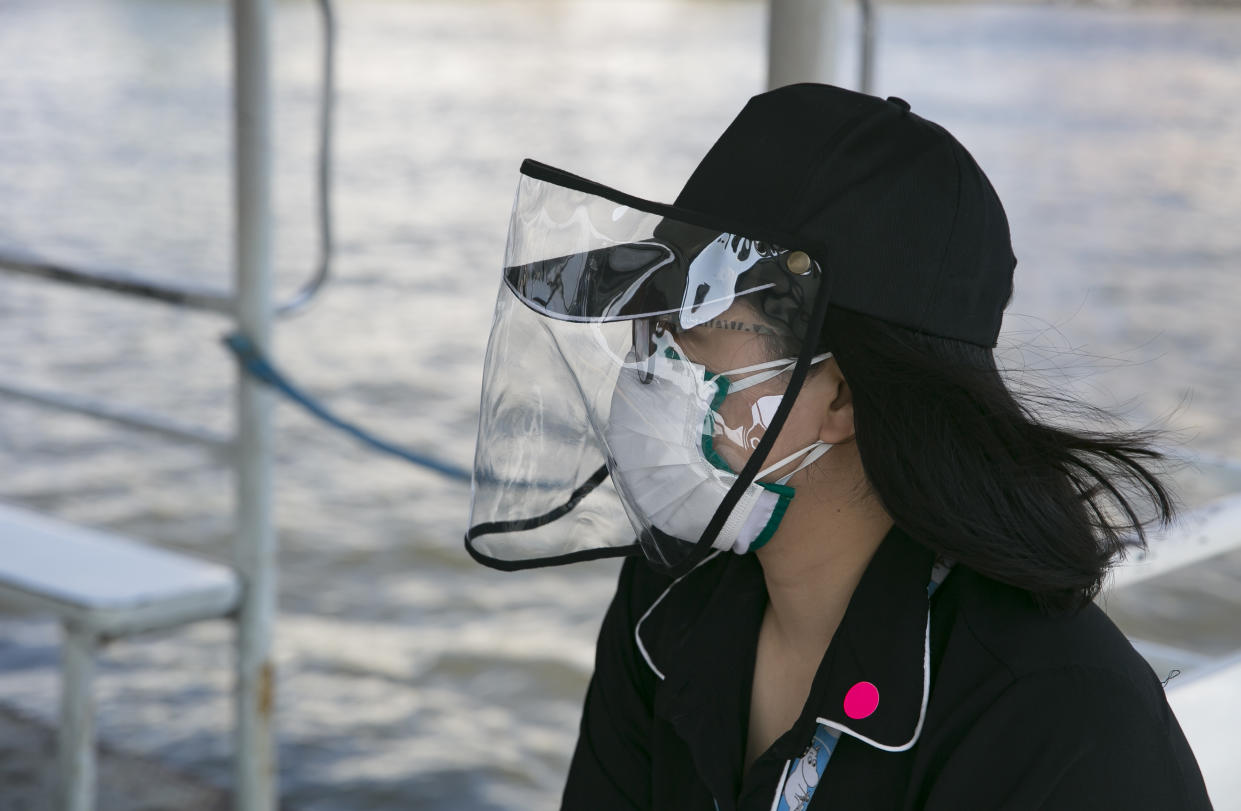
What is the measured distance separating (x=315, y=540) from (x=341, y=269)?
3450 mm

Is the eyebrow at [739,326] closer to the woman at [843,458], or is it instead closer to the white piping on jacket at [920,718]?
the woman at [843,458]

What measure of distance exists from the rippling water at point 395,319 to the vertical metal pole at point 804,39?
0.18m

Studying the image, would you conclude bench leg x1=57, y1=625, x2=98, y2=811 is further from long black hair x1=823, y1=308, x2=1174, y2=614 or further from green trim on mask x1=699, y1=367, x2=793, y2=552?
long black hair x1=823, y1=308, x2=1174, y2=614

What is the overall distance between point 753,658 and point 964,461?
0.30m

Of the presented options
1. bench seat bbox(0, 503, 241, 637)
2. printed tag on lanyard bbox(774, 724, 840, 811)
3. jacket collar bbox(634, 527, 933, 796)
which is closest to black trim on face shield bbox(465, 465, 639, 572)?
jacket collar bbox(634, 527, 933, 796)

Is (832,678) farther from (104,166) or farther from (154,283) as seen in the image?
(104,166)

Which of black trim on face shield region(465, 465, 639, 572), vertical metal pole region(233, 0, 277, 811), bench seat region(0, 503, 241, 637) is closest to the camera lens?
black trim on face shield region(465, 465, 639, 572)

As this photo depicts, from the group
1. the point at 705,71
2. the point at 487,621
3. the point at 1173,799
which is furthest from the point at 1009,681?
the point at 705,71

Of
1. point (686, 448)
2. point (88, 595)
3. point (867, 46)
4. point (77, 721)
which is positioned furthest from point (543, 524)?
point (77, 721)

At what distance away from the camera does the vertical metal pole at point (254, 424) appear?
7.20ft

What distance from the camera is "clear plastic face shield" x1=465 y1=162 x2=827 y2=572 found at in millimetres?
1070

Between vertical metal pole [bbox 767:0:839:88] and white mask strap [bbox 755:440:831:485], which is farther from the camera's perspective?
vertical metal pole [bbox 767:0:839:88]

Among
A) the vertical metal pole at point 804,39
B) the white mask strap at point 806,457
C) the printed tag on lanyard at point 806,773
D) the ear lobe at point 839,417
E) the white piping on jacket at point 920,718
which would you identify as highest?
the vertical metal pole at point 804,39

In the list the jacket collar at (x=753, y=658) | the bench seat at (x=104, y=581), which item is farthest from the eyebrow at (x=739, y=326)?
the bench seat at (x=104, y=581)
